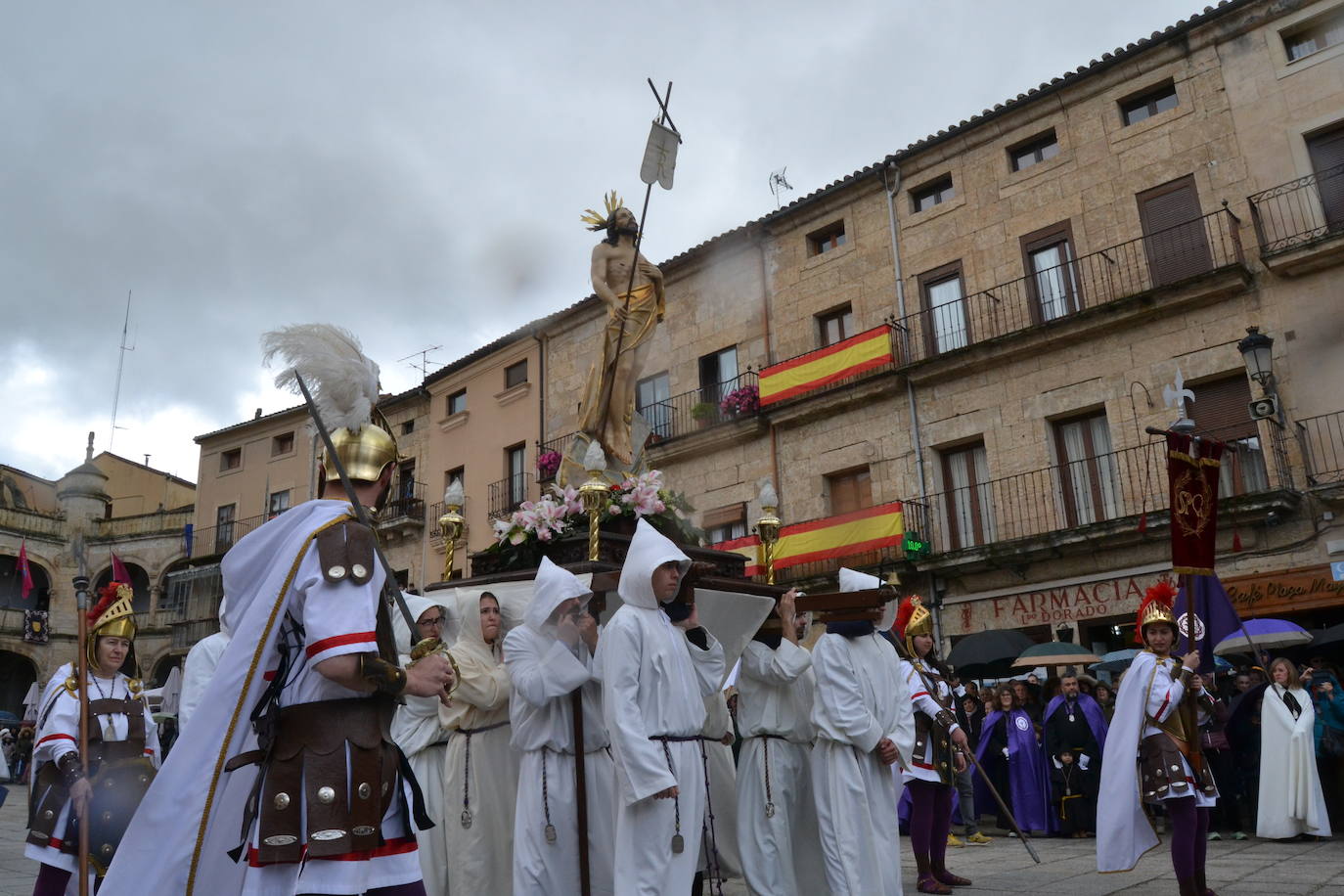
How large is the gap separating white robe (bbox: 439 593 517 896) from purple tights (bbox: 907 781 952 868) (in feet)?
9.40

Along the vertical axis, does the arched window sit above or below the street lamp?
above

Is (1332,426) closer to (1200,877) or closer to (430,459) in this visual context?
(1200,877)

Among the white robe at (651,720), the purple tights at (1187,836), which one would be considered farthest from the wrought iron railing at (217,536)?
the purple tights at (1187,836)

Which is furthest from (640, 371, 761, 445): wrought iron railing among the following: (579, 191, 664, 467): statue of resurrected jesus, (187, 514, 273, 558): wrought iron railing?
(187, 514, 273, 558): wrought iron railing

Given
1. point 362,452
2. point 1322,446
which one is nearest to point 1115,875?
point 362,452

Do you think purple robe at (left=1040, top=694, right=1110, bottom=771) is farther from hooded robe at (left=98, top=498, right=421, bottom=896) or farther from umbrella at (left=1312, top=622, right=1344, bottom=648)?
hooded robe at (left=98, top=498, right=421, bottom=896)

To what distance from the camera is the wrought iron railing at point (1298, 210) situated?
1600 cm

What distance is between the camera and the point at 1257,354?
560 inches

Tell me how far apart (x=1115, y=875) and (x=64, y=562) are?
41.9 m

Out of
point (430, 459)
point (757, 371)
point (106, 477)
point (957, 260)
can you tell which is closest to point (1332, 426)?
point (957, 260)

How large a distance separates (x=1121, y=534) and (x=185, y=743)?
1627 cm

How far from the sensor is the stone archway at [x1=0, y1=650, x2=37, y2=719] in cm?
3834

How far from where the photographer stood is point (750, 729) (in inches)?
272

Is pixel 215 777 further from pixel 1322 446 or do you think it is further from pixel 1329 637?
pixel 1322 446
